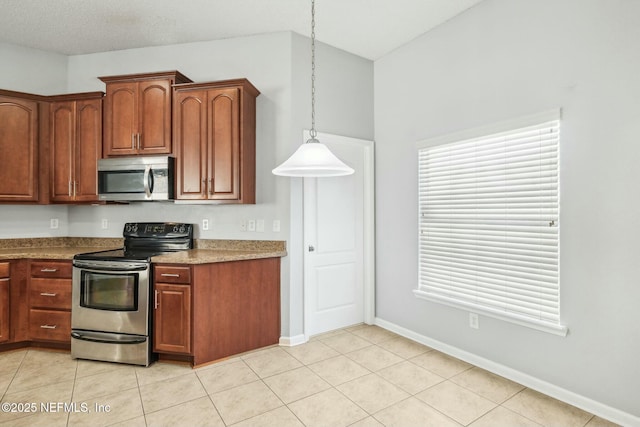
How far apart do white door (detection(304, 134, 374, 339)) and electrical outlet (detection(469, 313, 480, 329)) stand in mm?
1215

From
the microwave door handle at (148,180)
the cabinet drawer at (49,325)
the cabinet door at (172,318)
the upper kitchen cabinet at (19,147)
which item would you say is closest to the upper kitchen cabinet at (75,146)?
the upper kitchen cabinet at (19,147)

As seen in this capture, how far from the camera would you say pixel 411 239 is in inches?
133

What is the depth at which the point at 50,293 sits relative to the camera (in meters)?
2.98

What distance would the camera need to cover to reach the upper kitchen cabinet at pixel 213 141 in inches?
118

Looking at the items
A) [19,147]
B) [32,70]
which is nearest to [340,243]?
[19,147]

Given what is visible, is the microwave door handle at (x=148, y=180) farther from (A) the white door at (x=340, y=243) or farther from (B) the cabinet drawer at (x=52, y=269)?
(A) the white door at (x=340, y=243)

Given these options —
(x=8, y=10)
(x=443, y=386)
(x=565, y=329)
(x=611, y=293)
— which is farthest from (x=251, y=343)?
(x=8, y=10)

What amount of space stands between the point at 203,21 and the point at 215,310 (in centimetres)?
273

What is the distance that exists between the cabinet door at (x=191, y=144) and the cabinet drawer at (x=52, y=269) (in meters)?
1.19

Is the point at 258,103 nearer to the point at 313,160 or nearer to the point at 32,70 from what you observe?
the point at 313,160

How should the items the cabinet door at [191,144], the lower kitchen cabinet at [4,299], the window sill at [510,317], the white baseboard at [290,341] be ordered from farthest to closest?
the white baseboard at [290,341] → the cabinet door at [191,144] → the lower kitchen cabinet at [4,299] → the window sill at [510,317]

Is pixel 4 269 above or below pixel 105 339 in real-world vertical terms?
above

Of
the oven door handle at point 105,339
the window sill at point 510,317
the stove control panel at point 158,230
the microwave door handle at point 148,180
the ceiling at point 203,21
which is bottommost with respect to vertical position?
the oven door handle at point 105,339

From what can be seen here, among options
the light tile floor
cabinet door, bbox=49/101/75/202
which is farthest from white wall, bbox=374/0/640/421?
cabinet door, bbox=49/101/75/202
